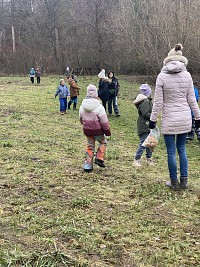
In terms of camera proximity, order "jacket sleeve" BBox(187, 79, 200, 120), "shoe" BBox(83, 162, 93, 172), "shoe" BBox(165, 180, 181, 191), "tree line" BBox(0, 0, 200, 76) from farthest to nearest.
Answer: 1. "tree line" BBox(0, 0, 200, 76)
2. "shoe" BBox(83, 162, 93, 172)
3. "shoe" BBox(165, 180, 181, 191)
4. "jacket sleeve" BBox(187, 79, 200, 120)

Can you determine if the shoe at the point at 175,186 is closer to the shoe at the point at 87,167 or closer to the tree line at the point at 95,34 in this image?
the shoe at the point at 87,167

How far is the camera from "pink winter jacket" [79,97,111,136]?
6.79m

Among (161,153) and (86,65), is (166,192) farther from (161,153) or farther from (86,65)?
(86,65)

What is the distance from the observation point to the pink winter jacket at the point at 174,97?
560cm

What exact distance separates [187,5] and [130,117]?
1452 centimetres

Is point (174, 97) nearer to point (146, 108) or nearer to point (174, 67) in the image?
point (174, 67)

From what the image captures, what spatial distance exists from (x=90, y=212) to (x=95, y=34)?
47500 millimetres

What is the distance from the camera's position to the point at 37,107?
17953 mm

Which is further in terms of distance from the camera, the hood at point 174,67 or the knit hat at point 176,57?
the knit hat at point 176,57

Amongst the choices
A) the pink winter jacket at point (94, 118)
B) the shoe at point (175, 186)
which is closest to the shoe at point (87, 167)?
the pink winter jacket at point (94, 118)

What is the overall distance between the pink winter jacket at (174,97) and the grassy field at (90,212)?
1.03m

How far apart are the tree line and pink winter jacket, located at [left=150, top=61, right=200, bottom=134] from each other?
22.5 meters

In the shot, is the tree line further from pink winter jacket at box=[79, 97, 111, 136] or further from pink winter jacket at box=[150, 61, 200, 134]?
pink winter jacket at box=[150, 61, 200, 134]

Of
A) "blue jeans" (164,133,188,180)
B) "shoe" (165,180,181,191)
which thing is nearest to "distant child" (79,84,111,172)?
"blue jeans" (164,133,188,180)
